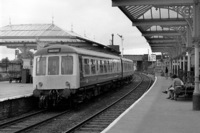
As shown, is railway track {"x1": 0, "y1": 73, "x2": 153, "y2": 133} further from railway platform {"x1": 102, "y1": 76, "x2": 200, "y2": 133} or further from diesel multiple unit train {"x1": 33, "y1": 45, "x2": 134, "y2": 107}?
railway platform {"x1": 102, "y1": 76, "x2": 200, "y2": 133}

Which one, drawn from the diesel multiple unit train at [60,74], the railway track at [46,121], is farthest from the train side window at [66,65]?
the railway track at [46,121]

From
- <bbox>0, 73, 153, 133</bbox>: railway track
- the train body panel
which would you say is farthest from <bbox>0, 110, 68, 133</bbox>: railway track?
the train body panel

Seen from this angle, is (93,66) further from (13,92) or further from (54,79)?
(13,92)

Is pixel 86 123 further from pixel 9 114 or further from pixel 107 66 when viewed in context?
pixel 107 66

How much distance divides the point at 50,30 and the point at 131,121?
1250 inches

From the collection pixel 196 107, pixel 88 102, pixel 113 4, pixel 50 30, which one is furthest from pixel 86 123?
pixel 50 30

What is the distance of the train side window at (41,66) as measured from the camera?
1446cm

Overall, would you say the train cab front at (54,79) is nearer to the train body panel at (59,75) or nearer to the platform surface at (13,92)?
the train body panel at (59,75)

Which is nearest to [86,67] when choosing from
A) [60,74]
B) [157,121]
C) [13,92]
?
[60,74]

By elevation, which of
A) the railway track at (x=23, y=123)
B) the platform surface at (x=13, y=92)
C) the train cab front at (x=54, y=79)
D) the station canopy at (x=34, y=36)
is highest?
the station canopy at (x=34, y=36)

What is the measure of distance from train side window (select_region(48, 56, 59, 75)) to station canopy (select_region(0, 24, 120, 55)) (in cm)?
1448

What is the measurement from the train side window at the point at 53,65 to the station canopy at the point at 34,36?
14.5m

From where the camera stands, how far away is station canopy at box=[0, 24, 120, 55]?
32431 mm

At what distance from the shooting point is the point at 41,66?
14578 millimetres
